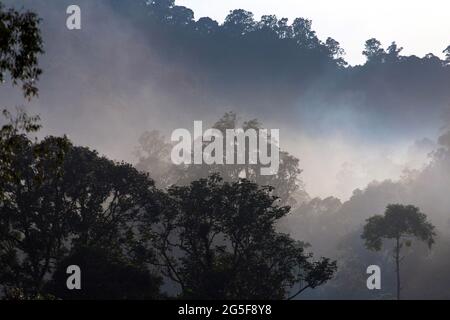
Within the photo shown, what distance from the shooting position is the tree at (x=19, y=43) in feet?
54.2

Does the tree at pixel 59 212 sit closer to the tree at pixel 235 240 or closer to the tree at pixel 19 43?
the tree at pixel 235 240

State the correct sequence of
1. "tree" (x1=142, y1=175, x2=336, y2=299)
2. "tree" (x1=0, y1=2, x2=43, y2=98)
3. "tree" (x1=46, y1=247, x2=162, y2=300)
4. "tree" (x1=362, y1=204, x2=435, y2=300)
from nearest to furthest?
"tree" (x1=0, y1=2, x2=43, y2=98) < "tree" (x1=46, y1=247, x2=162, y2=300) < "tree" (x1=142, y1=175, x2=336, y2=299) < "tree" (x1=362, y1=204, x2=435, y2=300)

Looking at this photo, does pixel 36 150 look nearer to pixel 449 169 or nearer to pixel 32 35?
pixel 32 35

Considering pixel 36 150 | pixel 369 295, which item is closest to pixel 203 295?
pixel 36 150

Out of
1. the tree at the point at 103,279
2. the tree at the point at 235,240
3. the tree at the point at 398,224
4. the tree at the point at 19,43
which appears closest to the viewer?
the tree at the point at 19,43

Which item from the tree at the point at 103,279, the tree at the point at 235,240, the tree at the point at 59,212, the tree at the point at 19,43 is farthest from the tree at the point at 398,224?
the tree at the point at 19,43

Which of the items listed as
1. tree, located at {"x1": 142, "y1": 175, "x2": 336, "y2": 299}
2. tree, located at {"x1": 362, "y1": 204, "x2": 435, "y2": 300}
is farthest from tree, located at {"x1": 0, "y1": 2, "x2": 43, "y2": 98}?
tree, located at {"x1": 362, "y1": 204, "x2": 435, "y2": 300}

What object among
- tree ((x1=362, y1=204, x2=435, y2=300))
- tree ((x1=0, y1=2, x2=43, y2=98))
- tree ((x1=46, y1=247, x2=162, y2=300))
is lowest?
tree ((x1=46, y1=247, x2=162, y2=300))

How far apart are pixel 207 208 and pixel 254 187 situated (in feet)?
12.8

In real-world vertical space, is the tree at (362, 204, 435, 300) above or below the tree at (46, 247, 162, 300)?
above

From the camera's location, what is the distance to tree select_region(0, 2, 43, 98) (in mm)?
16516

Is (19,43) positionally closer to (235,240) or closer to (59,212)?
(59,212)

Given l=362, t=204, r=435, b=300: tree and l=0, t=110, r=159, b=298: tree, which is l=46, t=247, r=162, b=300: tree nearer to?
l=0, t=110, r=159, b=298: tree

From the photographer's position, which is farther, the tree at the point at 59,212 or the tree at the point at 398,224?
the tree at the point at 398,224
